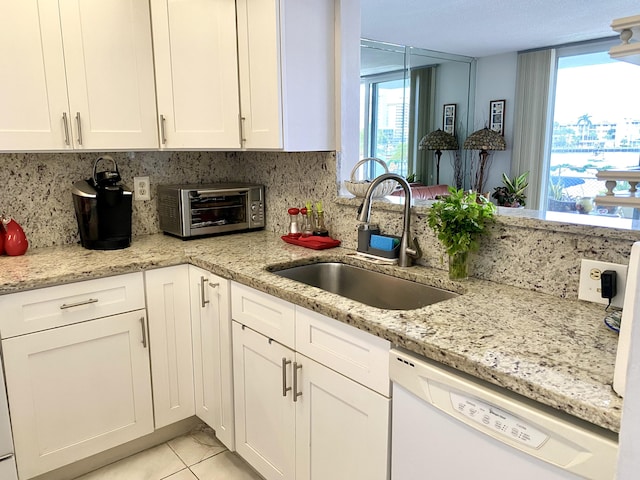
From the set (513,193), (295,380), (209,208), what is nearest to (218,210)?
(209,208)

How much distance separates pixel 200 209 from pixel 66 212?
0.62 meters

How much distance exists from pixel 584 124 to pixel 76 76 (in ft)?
16.5

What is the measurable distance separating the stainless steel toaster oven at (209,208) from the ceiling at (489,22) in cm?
168

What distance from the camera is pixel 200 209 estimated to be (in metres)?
2.41

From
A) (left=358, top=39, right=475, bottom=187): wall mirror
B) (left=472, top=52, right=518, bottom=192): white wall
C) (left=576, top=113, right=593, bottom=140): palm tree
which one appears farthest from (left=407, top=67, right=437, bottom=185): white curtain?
(left=576, top=113, right=593, bottom=140): palm tree

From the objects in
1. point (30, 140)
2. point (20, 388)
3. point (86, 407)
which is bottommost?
point (86, 407)

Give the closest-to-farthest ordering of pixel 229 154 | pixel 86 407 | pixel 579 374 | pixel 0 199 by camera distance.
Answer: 1. pixel 579 374
2. pixel 86 407
3. pixel 0 199
4. pixel 229 154

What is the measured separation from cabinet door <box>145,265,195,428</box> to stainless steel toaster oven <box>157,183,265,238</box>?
0.37 meters

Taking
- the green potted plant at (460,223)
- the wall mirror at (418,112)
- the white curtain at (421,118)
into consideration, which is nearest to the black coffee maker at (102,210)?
the green potted plant at (460,223)

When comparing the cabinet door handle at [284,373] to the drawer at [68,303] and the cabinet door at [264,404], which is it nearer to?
the cabinet door at [264,404]

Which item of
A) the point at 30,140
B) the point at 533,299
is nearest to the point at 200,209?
the point at 30,140

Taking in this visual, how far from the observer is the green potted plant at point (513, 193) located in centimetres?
518

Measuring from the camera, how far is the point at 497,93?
19.7 ft

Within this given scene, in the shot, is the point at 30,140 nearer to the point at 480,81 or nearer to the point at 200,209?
the point at 200,209
